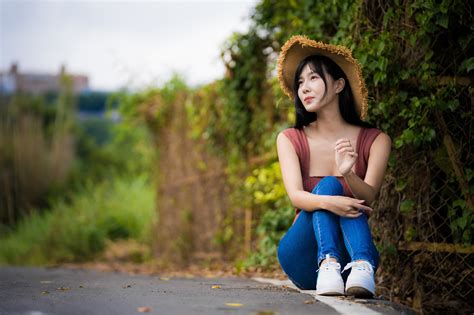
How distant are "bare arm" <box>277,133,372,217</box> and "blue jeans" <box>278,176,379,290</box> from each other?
0.05m

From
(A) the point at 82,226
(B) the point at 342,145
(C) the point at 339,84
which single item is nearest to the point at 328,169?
(B) the point at 342,145

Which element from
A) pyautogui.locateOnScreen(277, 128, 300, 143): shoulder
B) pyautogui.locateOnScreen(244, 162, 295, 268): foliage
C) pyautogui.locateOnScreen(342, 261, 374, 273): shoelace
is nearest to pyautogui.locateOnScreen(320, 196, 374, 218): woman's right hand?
pyautogui.locateOnScreen(342, 261, 374, 273): shoelace

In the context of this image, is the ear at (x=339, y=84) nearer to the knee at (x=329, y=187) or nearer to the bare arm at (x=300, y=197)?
the bare arm at (x=300, y=197)

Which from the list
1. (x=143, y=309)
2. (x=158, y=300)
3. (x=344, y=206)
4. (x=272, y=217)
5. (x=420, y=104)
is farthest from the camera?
(x=272, y=217)

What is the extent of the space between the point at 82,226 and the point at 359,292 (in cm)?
1019

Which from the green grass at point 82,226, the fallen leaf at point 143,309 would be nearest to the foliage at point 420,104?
the fallen leaf at point 143,309

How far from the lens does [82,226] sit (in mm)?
13055

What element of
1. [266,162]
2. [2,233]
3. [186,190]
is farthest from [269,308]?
[2,233]

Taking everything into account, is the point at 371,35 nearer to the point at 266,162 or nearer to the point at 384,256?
the point at 384,256

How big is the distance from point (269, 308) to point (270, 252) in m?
2.97

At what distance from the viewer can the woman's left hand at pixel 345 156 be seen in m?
3.66

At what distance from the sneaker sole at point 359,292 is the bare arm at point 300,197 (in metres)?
0.38

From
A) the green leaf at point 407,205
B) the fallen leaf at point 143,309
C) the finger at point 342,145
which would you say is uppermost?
the finger at point 342,145

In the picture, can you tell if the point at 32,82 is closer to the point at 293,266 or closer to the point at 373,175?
the point at 293,266
